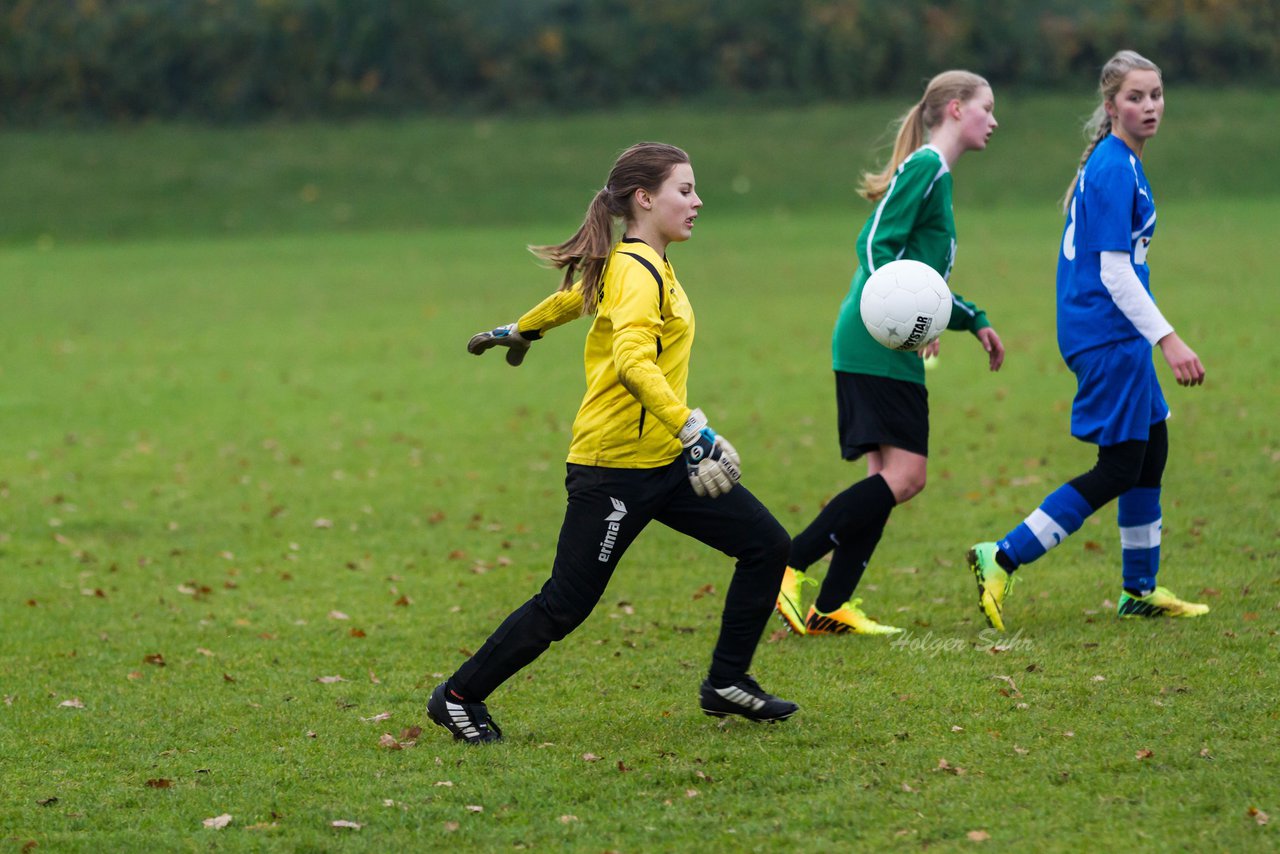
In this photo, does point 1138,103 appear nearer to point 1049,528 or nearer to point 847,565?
point 1049,528

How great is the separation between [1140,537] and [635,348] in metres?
2.76

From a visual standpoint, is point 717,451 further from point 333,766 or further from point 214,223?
point 214,223

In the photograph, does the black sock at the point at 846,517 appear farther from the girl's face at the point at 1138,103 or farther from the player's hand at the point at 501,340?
the girl's face at the point at 1138,103

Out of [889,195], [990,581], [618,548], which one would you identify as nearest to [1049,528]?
[990,581]

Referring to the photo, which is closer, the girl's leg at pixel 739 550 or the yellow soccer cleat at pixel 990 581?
the girl's leg at pixel 739 550

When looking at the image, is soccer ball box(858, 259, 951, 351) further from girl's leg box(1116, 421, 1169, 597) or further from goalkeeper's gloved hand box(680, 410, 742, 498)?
goalkeeper's gloved hand box(680, 410, 742, 498)

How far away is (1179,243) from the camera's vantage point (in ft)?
80.0

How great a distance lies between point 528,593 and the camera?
7.69m

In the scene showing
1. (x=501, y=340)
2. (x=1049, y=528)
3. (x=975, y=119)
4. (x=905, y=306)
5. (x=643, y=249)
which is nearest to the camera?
(x=643, y=249)

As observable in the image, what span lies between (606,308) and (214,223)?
33235mm

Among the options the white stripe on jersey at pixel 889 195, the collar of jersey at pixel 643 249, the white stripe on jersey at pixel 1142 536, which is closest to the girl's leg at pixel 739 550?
the collar of jersey at pixel 643 249

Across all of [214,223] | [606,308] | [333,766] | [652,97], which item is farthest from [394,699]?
[652,97]

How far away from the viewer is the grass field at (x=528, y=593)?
445cm

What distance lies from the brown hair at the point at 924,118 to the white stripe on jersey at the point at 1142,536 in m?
1.75
